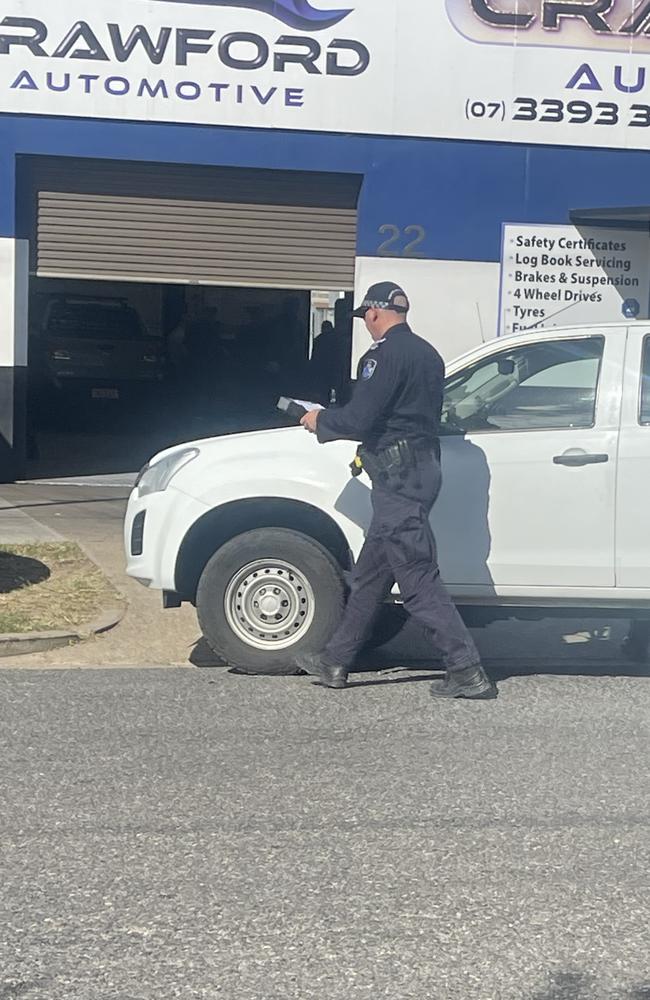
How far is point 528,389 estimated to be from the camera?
739cm

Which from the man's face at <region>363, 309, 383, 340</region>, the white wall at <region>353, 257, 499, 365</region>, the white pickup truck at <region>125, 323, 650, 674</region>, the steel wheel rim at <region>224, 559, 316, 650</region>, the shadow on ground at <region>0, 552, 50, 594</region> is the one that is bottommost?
the shadow on ground at <region>0, 552, 50, 594</region>

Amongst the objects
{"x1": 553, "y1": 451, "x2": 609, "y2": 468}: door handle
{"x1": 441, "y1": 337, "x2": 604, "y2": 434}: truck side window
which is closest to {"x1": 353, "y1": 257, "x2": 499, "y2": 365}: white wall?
{"x1": 441, "y1": 337, "x2": 604, "y2": 434}: truck side window

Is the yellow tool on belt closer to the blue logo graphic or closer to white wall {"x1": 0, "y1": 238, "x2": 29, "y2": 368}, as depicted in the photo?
white wall {"x1": 0, "y1": 238, "x2": 29, "y2": 368}

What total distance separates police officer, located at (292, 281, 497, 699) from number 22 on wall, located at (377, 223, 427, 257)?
21.9 feet

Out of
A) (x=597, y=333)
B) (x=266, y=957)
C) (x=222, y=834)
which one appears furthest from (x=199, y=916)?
(x=597, y=333)

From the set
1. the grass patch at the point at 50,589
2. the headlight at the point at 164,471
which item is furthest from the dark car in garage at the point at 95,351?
the headlight at the point at 164,471

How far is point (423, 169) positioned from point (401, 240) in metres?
0.71

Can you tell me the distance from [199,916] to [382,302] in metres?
3.56

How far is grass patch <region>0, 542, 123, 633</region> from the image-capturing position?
8320 mm

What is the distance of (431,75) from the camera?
13.3 m

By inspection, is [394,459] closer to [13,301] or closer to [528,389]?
[528,389]

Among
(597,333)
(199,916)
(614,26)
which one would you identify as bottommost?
(199,916)

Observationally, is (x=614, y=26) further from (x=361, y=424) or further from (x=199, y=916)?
(x=199, y=916)

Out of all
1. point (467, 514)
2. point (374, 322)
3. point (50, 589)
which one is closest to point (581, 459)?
point (467, 514)
